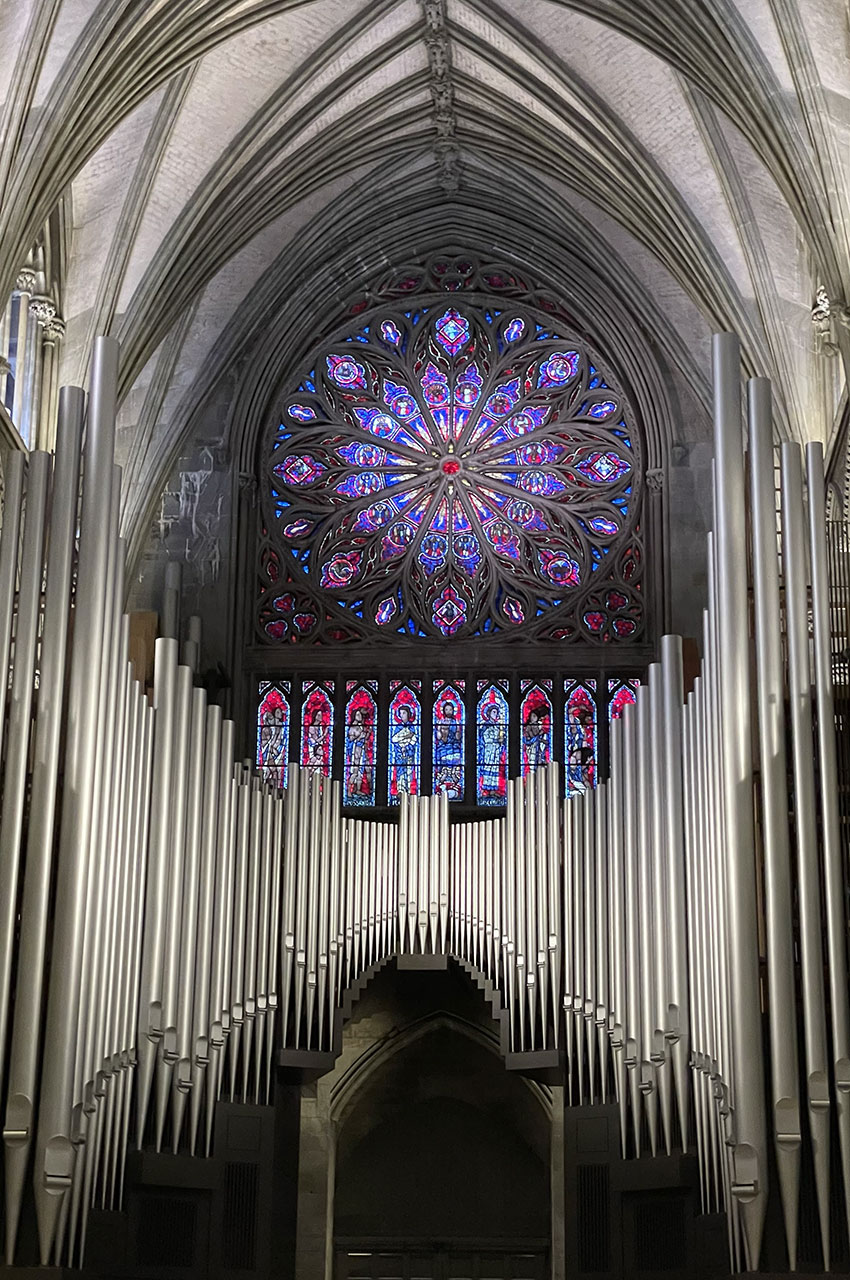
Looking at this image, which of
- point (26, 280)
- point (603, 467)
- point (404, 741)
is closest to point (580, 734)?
point (404, 741)

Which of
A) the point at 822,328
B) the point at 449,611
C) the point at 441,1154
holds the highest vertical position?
the point at 822,328

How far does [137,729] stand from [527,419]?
26.3ft

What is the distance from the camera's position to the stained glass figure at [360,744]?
19781mm

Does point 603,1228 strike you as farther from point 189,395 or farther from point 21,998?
point 189,395

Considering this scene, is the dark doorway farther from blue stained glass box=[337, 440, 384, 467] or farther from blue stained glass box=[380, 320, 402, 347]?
blue stained glass box=[380, 320, 402, 347]

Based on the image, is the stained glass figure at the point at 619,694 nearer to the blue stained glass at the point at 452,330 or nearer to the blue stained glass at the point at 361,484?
the blue stained glass at the point at 361,484

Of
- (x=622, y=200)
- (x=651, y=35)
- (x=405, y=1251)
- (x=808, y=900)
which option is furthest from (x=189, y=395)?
(x=808, y=900)

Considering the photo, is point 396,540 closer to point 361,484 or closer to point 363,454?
point 361,484

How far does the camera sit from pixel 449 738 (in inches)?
787

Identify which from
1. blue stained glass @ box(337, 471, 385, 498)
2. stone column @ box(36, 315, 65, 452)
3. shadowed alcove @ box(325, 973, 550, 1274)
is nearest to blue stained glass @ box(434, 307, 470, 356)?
blue stained glass @ box(337, 471, 385, 498)

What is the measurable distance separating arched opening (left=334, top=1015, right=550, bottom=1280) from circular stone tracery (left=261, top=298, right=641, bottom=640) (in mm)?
4249

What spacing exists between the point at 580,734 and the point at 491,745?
0.86 meters

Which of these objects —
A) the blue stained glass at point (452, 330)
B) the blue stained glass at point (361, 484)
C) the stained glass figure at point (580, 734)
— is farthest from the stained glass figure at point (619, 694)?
the blue stained glass at point (452, 330)

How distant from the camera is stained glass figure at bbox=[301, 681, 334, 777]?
20016mm
